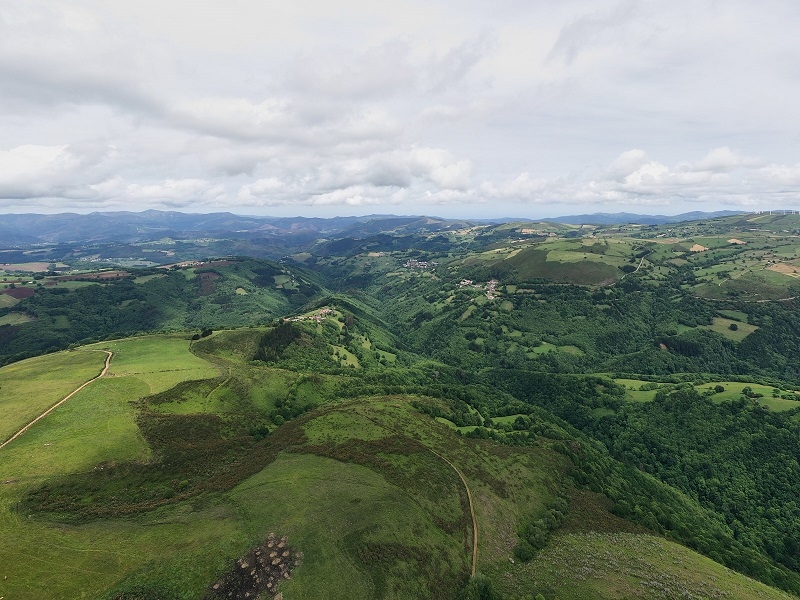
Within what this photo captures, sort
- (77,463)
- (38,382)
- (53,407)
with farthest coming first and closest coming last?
(38,382) → (53,407) → (77,463)

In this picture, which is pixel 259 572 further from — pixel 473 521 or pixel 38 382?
pixel 38 382

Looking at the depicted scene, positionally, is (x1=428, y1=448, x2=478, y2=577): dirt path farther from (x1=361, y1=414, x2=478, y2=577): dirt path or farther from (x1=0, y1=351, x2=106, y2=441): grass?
(x1=0, y1=351, x2=106, y2=441): grass

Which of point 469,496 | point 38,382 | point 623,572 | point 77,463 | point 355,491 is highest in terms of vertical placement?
point 38,382

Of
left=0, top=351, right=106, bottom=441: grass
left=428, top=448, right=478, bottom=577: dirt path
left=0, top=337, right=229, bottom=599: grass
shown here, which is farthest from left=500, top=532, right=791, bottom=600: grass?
left=0, top=351, right=106, bottom=441: grass

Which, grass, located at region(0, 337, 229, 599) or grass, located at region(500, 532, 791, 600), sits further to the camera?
grass, located at region(500, 532, 791, 600)

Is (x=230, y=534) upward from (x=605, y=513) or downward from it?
upward

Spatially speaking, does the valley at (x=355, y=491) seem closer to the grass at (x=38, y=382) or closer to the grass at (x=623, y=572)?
the grass at (x=623, y=572)

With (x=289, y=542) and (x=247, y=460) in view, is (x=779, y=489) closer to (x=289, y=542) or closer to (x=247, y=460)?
(x=289, y=542)

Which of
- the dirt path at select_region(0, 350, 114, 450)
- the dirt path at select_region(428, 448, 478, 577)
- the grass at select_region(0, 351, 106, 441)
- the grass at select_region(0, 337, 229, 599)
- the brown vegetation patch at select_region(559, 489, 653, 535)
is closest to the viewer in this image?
the grass at select_region(0, 337, 229, 599)

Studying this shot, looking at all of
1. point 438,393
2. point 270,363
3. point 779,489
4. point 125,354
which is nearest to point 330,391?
point 270,363

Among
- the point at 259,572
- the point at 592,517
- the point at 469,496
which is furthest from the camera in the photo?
the point at 592,517

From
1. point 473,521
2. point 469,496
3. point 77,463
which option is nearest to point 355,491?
point 473,521
